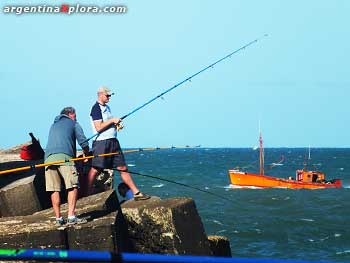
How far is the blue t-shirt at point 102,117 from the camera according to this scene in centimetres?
745

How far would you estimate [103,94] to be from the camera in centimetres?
739

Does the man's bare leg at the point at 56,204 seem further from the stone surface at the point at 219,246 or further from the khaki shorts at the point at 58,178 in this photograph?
the stone surface at the point at 219,246

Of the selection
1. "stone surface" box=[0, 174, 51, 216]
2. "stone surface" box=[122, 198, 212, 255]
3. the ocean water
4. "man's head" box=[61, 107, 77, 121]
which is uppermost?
"man's head" box=[61, 107, 77, 121]

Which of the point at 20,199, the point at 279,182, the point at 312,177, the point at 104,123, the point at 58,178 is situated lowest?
the point at 279,182

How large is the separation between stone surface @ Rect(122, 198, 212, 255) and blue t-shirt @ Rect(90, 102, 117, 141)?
3.24 ft

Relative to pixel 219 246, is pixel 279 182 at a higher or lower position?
lower

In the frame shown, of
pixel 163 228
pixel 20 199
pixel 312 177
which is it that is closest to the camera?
pixel 163 228

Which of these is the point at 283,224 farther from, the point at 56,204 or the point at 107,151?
the point at 56,204

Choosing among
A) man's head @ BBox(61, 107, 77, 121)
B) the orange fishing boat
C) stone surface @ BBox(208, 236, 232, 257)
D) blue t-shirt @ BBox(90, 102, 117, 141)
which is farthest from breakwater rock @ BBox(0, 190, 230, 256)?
the orange fishing boat

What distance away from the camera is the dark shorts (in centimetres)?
762

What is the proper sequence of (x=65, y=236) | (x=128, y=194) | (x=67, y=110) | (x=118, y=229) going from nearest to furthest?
1. (x=65, y=236)
2. (x=118, y=229)
3. (x=67, y=110)
4. (x=128, y=194)

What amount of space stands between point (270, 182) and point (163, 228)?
49233 mm

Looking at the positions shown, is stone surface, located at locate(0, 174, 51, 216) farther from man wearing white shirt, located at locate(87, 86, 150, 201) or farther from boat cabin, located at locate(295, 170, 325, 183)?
boat cabin, located at locate(295, 170, 325, 183)

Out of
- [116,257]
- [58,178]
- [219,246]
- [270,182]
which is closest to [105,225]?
[58,178]
